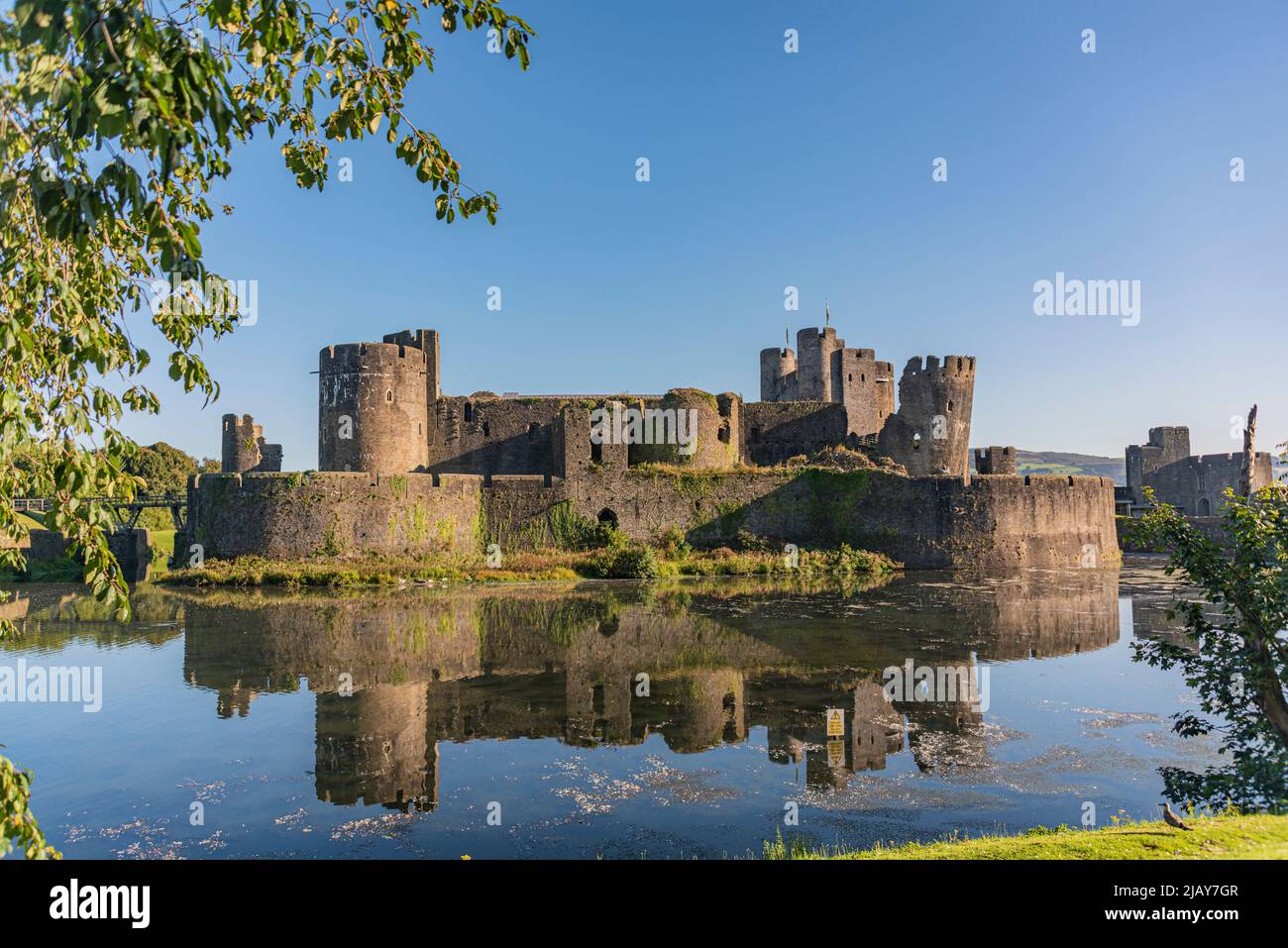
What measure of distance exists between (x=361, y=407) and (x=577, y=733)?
87.6ft

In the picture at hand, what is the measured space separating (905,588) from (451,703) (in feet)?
63.5

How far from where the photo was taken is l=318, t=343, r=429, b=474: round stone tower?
3525 centimetres

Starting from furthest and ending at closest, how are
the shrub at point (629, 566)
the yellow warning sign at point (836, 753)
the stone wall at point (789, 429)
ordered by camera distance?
1. the stone wall at point (789, 429)
2. the shrub at point (629, 566)
3. the yellow warning sign at point (836, 753)

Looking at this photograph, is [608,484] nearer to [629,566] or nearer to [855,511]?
[629,566]

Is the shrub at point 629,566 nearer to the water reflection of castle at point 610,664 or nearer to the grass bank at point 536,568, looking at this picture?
the grass bank at point 536,568

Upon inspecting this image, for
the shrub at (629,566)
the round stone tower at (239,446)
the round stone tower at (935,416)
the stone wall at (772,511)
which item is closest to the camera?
the shrub at (629,566)

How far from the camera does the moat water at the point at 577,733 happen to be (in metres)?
8.47

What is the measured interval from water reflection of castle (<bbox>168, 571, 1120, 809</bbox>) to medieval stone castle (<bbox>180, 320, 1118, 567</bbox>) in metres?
5.67

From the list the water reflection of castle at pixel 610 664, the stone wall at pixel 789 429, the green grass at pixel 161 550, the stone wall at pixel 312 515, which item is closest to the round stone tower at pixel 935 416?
the stone wall at pixel 789 429

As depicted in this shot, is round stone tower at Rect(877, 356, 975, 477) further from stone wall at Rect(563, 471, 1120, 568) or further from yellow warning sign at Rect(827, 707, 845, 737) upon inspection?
yellow warning sign at Rect(827, 707, 845, 737)

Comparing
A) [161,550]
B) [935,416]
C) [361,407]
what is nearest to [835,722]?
[361,407]

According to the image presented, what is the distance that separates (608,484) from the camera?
35.4 meters

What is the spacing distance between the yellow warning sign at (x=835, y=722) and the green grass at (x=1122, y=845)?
3681 mm
